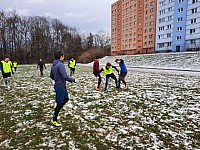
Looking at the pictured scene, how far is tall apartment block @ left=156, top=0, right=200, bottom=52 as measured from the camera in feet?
128

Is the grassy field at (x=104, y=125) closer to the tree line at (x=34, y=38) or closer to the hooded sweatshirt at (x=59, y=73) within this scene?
the hooded sweatshirt at (x=59, y=73)

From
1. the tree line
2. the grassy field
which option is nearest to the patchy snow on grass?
the grassy field

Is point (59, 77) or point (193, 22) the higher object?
point (193, 22)

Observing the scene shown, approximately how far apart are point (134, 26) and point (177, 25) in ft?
67.1

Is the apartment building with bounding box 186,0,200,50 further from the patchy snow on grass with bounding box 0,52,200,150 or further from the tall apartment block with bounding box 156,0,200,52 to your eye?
the patchy snow on grass with bounding box 0,52,200,150

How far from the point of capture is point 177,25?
43844 mm

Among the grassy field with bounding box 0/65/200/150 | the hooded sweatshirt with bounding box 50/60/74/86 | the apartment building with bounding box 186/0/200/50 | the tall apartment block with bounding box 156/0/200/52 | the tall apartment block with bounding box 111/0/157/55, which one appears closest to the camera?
the grassy field with bounding box 0/65/200/150

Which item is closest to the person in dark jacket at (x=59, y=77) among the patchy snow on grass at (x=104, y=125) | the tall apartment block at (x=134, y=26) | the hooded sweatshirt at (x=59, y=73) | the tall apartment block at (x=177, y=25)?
the hooded sweatshirt at (x=59, y=73)

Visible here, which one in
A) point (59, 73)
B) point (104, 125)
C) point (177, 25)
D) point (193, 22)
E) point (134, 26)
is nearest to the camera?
point (59, 73)

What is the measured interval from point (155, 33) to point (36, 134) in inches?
2164

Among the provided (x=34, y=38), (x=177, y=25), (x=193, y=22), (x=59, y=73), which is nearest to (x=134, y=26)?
(x=177, y=25)

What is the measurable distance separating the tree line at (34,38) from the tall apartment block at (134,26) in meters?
19.3

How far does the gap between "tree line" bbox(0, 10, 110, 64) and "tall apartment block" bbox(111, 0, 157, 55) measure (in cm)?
1932

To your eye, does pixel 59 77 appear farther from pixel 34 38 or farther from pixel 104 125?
pixel 34 38
